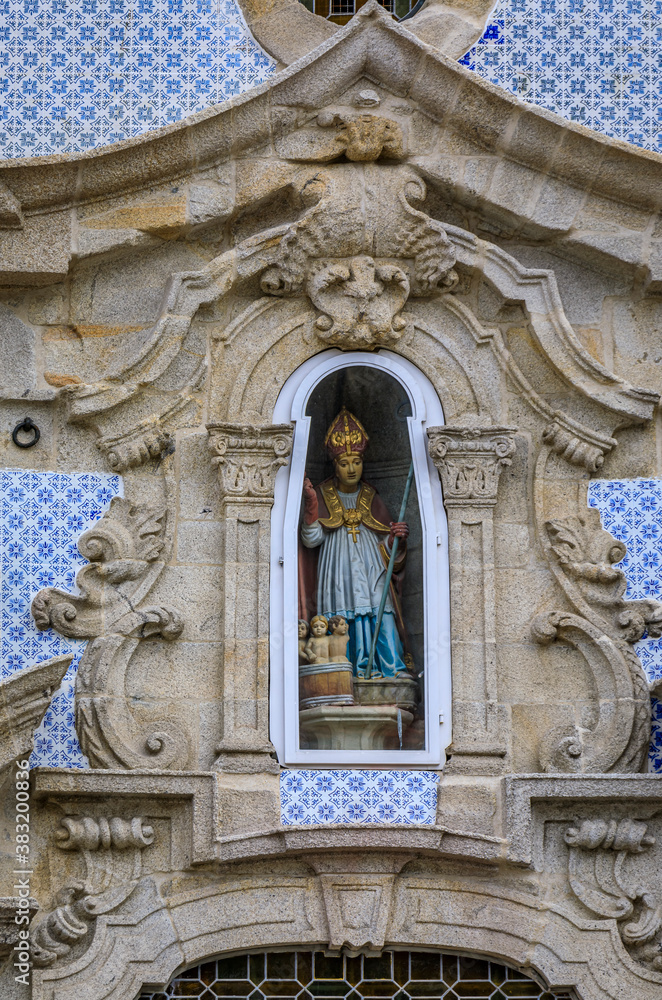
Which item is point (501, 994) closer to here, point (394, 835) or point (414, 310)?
point (394, 835)

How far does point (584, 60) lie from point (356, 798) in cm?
340

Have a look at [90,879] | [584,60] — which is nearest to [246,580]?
[90,879]

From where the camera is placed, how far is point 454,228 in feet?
27.8

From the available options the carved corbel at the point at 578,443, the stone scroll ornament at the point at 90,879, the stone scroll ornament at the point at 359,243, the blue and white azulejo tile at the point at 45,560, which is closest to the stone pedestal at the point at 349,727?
the stone scroll ornament at the point at 90,879

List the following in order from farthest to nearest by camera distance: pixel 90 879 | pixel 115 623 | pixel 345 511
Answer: pixel 345 511, pixel 115 623, pixel 90 879

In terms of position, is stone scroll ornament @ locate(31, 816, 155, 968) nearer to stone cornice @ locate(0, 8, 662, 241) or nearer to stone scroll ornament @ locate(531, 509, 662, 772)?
stone scroll ornament @ locate(531, 509, 662, 772)

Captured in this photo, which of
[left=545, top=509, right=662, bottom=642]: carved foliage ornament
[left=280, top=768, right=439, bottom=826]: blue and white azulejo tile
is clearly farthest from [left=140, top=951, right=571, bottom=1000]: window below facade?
[left=545, top=509, right=662, bottom=642]: carved foliage ornament

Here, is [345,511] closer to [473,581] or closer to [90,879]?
[473,581]

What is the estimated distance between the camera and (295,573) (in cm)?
823

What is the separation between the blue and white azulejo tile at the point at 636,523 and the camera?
326 inches

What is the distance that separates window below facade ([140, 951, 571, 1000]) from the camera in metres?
7.87

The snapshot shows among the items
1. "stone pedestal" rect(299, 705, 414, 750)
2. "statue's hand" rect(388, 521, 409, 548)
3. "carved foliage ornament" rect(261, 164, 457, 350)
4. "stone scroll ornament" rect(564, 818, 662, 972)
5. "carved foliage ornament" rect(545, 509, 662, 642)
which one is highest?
"carved foliage ornament" rect(261, 164, 457, 350)

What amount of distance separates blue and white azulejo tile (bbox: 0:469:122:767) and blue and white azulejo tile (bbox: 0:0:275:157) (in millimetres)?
1477

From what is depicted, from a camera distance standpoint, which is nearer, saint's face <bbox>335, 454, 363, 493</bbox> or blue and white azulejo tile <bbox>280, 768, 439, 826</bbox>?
blue and white azulejo tile <bbox>280, 768, 439, 826</bbox>
